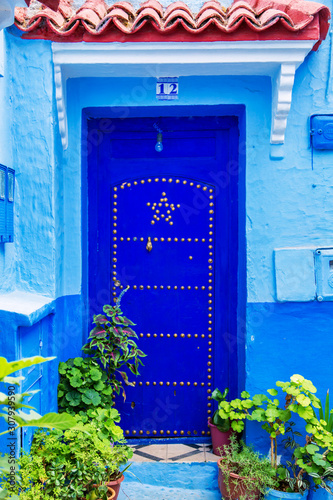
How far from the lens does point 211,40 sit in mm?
3414

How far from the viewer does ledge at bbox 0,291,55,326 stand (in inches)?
115

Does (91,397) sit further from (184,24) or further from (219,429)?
(184,24)

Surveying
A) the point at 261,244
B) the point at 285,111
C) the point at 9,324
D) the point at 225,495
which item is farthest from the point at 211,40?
the point at 225,495

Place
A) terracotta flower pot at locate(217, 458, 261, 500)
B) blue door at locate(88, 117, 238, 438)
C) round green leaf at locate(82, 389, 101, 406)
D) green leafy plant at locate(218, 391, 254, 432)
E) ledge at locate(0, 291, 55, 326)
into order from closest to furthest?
1. ledge at locate(0, 291, 55, 326)
2. terracotta flower pot at locate(217, 458, 261, 500)
3. round green leaf at locate(82, 389, 101, 406)
4. green leafy plant at locate(218, 391, 254, 432)
5. blue door at locate(88, 117, 238, 438)

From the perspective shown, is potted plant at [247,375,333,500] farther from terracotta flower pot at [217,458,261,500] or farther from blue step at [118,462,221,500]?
blue step at [118,462,221,500]

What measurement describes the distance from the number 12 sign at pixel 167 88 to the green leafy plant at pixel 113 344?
145 cm

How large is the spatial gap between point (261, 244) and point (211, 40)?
141 cm

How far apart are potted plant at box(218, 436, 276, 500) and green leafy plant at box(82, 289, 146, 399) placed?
33.5 inches

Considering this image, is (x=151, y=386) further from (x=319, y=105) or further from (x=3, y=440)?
(x=319, y=105)

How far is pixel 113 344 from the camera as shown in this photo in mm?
3738

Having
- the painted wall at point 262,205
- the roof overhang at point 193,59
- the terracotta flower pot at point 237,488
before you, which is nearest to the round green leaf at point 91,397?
the painted wall at point 262,205

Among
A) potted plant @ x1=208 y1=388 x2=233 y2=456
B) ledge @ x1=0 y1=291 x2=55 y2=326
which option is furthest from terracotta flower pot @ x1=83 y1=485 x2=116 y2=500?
ledge @ x1=0 y1=291 x2=55 y2=326

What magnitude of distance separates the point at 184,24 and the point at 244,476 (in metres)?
2.89

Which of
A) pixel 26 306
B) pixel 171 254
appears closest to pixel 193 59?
pixel 171 254
